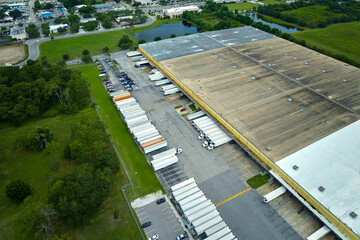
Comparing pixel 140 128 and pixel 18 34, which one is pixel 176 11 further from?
pixel 140 128

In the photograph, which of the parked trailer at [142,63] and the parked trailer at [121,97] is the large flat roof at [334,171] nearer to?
the parked trailer at [121,97]

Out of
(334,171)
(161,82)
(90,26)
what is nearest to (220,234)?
(334,171)

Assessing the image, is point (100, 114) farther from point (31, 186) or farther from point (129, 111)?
point (31, 186)

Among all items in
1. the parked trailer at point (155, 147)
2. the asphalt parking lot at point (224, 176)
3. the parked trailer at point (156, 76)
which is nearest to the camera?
the asphalt parking lot at point (224, 176)

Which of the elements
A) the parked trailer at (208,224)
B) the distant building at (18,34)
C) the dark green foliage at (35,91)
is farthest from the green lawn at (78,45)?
the parked trailer at (208,224)

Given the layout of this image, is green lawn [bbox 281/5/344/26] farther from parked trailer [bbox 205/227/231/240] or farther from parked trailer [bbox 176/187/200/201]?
parked trailer [bbox 205/227/231/240]

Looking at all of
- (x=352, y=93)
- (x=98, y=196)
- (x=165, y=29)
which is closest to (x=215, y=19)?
(x=165, y=29)
